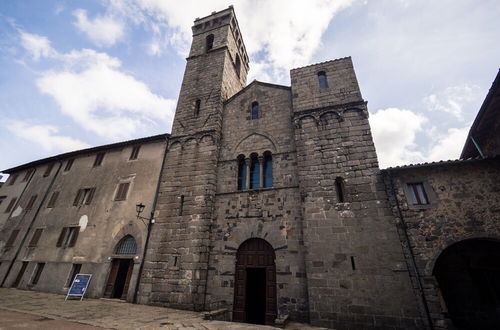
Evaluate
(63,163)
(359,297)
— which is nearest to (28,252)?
(63,163)

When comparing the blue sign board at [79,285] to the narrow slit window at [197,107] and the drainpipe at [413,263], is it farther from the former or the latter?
the drainpipe at [413,263]

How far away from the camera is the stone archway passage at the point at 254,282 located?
8.77 metres

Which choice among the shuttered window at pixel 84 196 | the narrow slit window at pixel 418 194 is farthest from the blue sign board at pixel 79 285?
the narrow slit window at pixel 418 194

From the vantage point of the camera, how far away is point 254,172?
11398 mm

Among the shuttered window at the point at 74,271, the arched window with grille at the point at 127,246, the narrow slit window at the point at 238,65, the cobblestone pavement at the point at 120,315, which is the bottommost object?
the cobblestone pavement at the point at 120,315

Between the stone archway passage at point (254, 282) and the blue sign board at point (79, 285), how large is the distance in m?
7.43

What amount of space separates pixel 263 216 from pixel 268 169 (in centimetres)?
241

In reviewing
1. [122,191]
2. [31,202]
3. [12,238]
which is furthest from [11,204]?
[122,191]

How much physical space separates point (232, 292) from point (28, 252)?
46.6 ft

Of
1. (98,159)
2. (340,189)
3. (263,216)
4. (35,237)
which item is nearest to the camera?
(340,189)

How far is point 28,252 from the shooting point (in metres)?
14.3

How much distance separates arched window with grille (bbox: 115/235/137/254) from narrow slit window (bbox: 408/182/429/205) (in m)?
12.3

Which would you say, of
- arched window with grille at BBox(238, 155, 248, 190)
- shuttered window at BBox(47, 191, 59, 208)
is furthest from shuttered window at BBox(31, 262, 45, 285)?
arched window with grille at BBox(238, 155, 248, 190)

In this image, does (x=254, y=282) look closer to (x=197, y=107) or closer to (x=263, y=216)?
(x=263, y=216)
